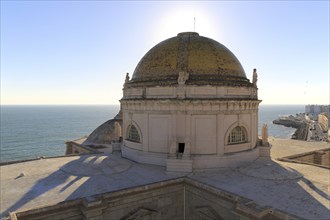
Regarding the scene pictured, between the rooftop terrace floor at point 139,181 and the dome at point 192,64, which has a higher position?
the dome at point 192,64

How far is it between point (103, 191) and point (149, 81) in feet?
29.9

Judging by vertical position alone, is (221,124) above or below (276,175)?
above

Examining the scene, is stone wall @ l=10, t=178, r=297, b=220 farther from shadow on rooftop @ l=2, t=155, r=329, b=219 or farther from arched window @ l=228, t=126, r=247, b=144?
arched window @ l=228, t=126, r=247, b=144

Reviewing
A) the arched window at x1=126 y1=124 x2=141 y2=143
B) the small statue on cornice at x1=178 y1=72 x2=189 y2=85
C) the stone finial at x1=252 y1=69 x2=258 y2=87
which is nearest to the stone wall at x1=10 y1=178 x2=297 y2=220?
the arched window at x1=126 y1=124 x2=141 y2=143

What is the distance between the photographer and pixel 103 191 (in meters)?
14.2

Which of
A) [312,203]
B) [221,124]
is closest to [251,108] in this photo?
[221,124]

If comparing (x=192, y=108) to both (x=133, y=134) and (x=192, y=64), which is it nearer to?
(x=192, y=64)

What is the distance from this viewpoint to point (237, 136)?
20391 millimetres

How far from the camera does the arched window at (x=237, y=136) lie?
19953 millimetres

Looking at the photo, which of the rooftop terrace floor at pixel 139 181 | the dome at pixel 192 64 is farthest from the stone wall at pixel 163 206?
the dome at pixel 192 64

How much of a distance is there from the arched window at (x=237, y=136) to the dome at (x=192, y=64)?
11.1 ft

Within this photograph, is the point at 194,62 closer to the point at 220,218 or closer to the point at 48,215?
the point at 220,218

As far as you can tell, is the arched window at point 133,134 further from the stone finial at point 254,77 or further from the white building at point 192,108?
the stone finial at point 254,77

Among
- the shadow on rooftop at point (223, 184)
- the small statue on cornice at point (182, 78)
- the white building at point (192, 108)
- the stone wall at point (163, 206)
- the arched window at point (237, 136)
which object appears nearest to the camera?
the stone wall at point (163, 206)
